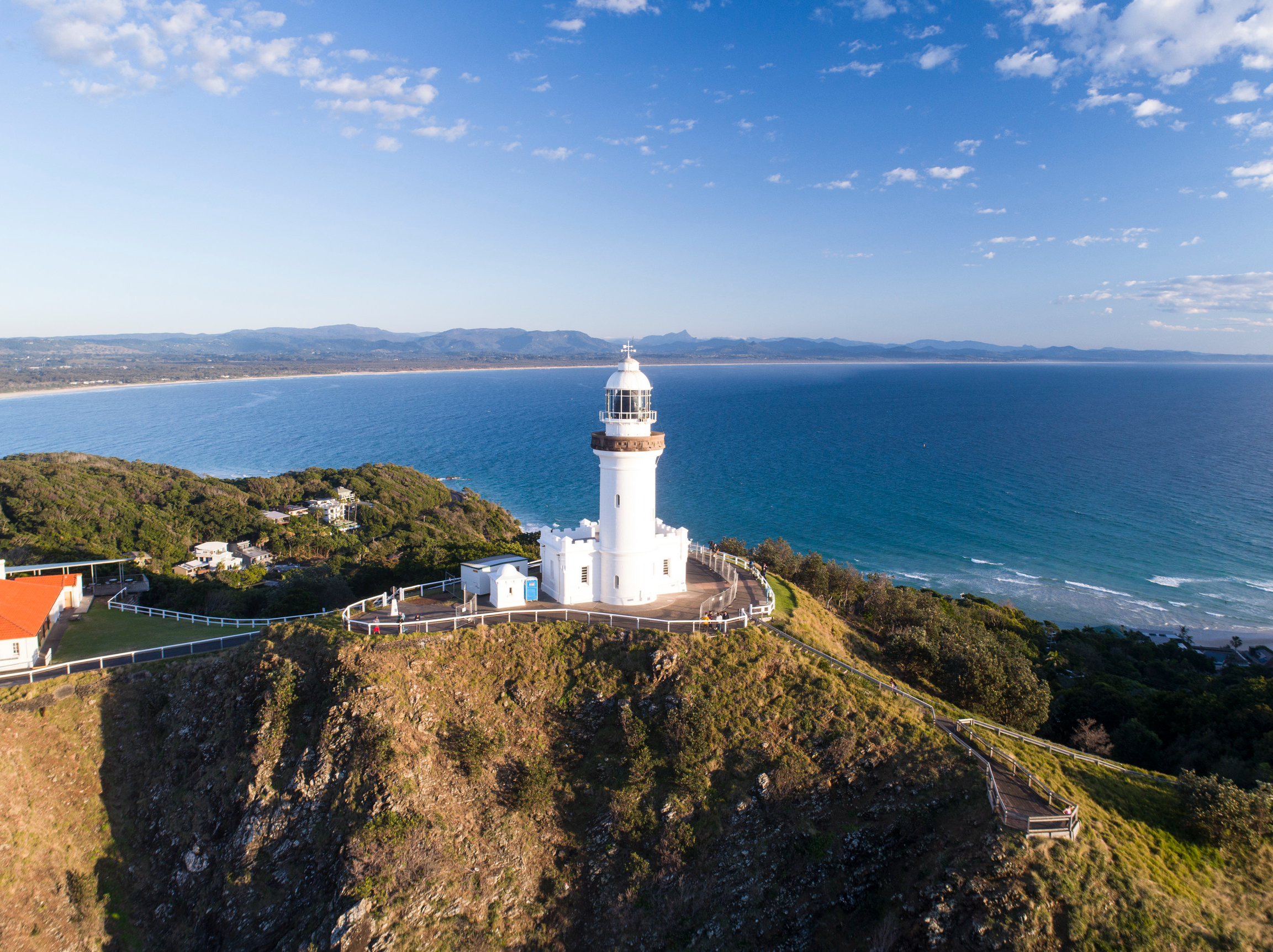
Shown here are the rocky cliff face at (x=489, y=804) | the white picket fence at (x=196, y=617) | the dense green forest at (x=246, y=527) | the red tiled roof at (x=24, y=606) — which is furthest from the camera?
the dense green forest at (x=246, y=527)

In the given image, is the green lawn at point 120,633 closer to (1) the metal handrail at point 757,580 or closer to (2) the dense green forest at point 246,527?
(2) the dense green forest at point 246,527

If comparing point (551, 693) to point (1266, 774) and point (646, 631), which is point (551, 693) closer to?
point (646, 631)

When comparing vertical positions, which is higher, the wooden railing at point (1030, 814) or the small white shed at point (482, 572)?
the small white shed at point (482, 572)

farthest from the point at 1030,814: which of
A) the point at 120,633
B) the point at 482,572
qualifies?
the point at 120,633

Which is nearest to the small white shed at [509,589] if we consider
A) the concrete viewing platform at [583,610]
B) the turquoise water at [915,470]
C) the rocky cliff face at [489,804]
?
the concrete viewing platform at [583,610]

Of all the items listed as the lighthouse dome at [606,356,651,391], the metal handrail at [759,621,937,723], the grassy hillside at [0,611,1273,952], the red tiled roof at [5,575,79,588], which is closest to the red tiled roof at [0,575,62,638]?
the red tiled roof at [5,575,79,588]

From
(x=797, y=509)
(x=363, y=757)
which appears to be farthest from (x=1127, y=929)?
(x=797, y=509)
